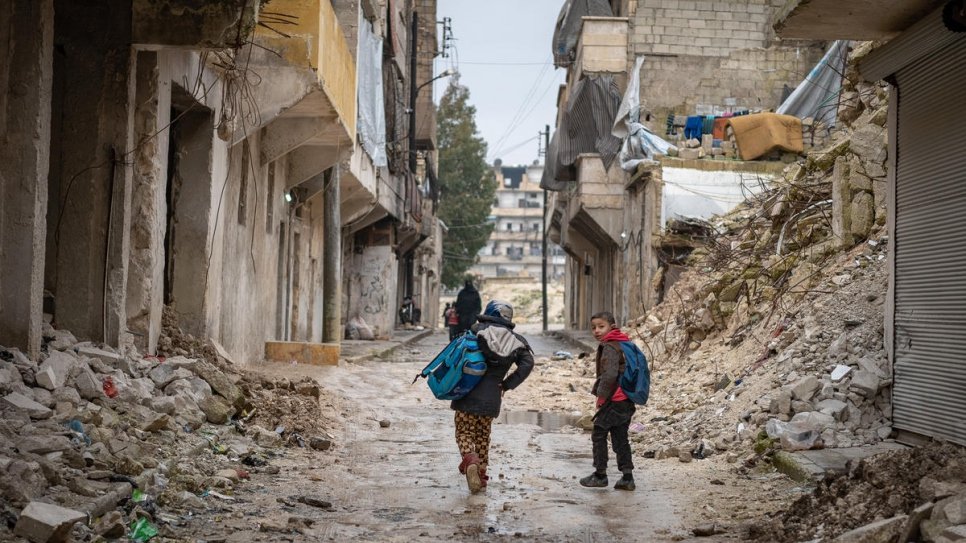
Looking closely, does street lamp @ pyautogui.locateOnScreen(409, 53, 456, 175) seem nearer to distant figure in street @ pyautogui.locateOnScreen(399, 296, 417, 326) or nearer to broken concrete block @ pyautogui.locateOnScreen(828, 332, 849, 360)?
distant figure in street @ pyautogui.locateOnScreen(399, 296, 417, 326)

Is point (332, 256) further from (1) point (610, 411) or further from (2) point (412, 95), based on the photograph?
(2) point (412, 95)

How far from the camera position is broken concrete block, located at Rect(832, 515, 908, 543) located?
5035 millimetres

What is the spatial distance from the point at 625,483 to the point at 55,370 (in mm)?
4151

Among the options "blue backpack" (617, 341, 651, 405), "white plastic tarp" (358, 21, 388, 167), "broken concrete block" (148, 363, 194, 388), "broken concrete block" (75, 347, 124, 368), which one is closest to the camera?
"blue backpack" (617, 341, 651, 405)

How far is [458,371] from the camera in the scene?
782 cm

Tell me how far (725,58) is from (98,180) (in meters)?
21.8

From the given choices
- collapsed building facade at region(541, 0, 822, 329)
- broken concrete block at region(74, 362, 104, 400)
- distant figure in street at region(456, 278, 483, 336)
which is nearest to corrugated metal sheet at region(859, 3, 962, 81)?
broken concrete block at region(74, 362, 104, 400)

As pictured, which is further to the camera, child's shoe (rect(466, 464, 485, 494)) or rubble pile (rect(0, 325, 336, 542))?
child's shoe (rect(466, 464, 485, 494))

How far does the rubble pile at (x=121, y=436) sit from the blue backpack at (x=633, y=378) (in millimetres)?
2840

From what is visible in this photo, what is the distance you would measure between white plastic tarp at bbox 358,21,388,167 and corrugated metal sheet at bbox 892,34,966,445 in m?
12.5

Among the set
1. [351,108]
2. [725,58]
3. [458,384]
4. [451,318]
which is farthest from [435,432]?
[725,58]

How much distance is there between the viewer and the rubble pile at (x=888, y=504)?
4.92 m

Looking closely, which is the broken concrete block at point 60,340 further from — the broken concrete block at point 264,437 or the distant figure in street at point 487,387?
the distant figure in street at point 487,387

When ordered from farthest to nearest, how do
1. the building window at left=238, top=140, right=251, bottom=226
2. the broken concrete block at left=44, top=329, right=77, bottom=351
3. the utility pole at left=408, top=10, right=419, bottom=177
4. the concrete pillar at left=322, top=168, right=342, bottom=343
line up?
1. the utility pole at left=408, top=10, right=419, bottom=177
2. the concrete pillar at left=322, top=168, right=342, bottom=343
3. the building window at left=238, top=140, right=251, bottom=226
4. the broken concrete block at left=44, top=329, right=77, bottom=351
